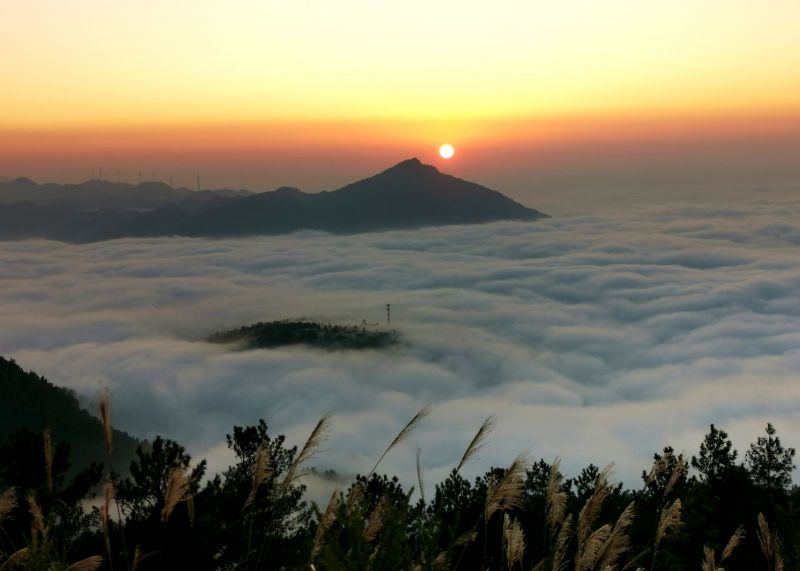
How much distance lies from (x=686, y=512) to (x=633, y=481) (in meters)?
183

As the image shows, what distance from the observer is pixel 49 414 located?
126 metres

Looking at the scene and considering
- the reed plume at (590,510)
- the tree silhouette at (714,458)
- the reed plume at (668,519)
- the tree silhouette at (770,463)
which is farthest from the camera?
the tree silhouette at (770,463)

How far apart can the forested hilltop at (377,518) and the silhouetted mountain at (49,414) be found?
101 m

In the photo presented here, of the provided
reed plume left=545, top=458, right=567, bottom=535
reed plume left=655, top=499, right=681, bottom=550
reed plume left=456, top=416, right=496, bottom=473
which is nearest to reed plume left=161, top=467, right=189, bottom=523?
reed plume left=456, top=416, right=496, bottom=473

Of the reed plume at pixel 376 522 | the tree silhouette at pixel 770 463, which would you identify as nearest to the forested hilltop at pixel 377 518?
the reed plume at pixel 376 522

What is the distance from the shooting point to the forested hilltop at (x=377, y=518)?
5102 millimetres

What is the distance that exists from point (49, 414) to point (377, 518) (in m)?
138

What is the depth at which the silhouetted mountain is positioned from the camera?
12673cm

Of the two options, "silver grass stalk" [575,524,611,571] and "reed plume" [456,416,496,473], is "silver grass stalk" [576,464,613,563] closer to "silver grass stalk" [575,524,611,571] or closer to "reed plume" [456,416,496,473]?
"silver grass stalk" [575,524,611,571]

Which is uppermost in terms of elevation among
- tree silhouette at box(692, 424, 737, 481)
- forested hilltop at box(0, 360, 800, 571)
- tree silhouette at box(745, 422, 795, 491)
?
forested hilltop at box(0, 360, 800, 571)

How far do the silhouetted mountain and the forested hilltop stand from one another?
101m

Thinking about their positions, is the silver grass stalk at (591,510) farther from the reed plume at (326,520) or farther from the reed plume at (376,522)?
the reed plume at (326,520)

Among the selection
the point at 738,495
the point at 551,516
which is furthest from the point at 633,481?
the point at 551,516

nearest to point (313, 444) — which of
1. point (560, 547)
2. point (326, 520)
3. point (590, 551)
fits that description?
point (326, 520)
